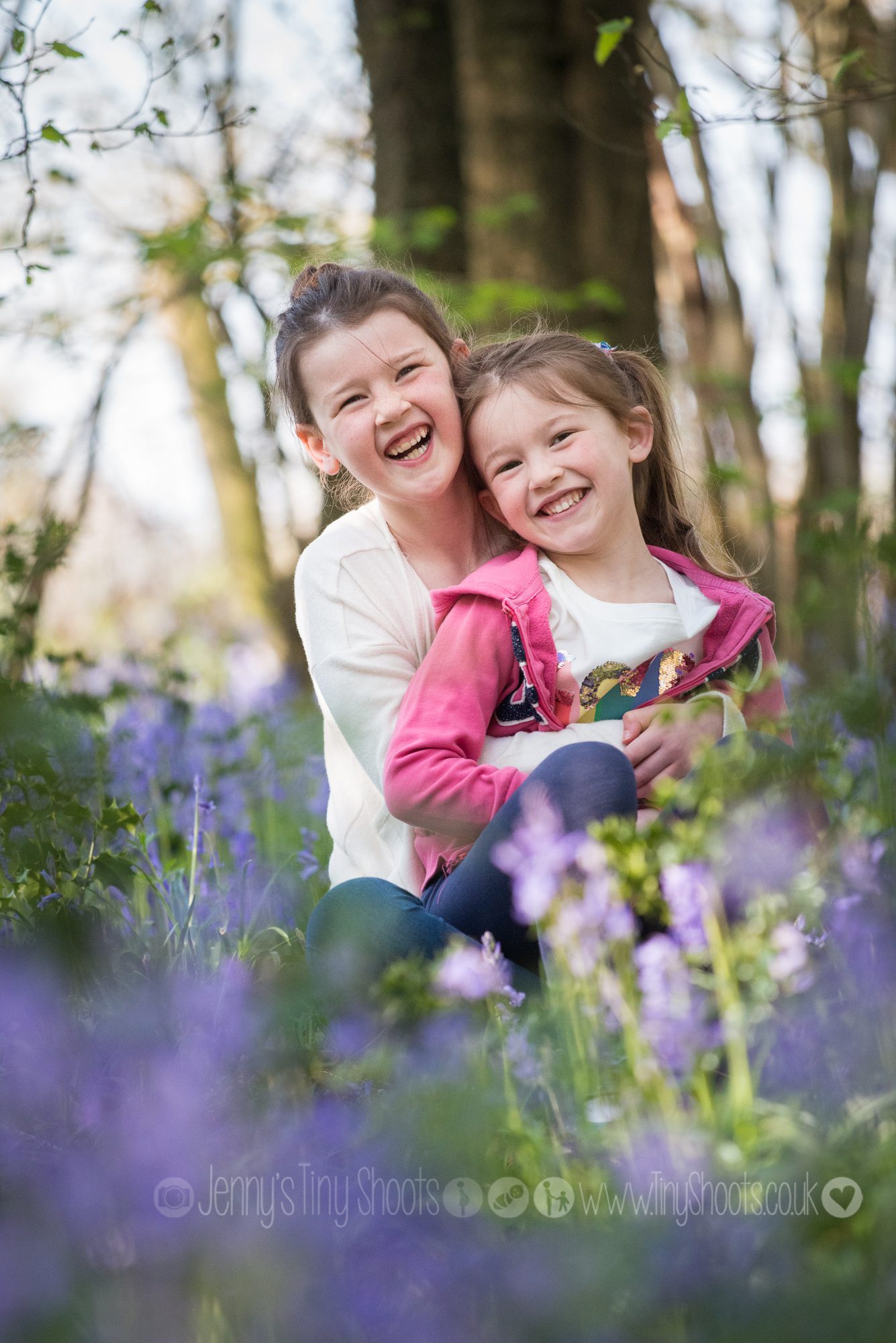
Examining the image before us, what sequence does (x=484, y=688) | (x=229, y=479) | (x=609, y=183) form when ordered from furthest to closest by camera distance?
(x=229, y=479) < (x=609, y=183) < (x=484, y=688)

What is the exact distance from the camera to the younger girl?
193 centimetres

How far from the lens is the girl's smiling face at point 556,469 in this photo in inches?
82.0

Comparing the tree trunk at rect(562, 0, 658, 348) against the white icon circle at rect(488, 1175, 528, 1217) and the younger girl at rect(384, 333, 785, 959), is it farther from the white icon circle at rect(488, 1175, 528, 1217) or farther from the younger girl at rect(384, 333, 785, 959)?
the white icon circle at rect(488, 1175, 528, 1217)

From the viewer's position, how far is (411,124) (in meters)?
5.41

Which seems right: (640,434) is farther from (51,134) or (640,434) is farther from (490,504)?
(51,134)

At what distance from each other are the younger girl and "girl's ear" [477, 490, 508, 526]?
17 mm

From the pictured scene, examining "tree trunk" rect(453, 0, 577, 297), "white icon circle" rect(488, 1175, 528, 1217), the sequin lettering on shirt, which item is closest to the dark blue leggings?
the sequin lettering on shirt

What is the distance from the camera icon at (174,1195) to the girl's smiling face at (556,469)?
1.26 m

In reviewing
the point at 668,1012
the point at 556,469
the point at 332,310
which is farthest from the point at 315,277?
the point at 668,1012

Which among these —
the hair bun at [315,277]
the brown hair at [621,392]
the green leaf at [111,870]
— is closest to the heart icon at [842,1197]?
the green leaf at [111,870]

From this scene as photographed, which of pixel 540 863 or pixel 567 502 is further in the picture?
pixel 567 502

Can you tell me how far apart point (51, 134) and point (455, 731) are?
1.25m

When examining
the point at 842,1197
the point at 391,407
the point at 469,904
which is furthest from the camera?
the point at 391,407

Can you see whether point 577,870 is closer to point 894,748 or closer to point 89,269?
point 894,748
